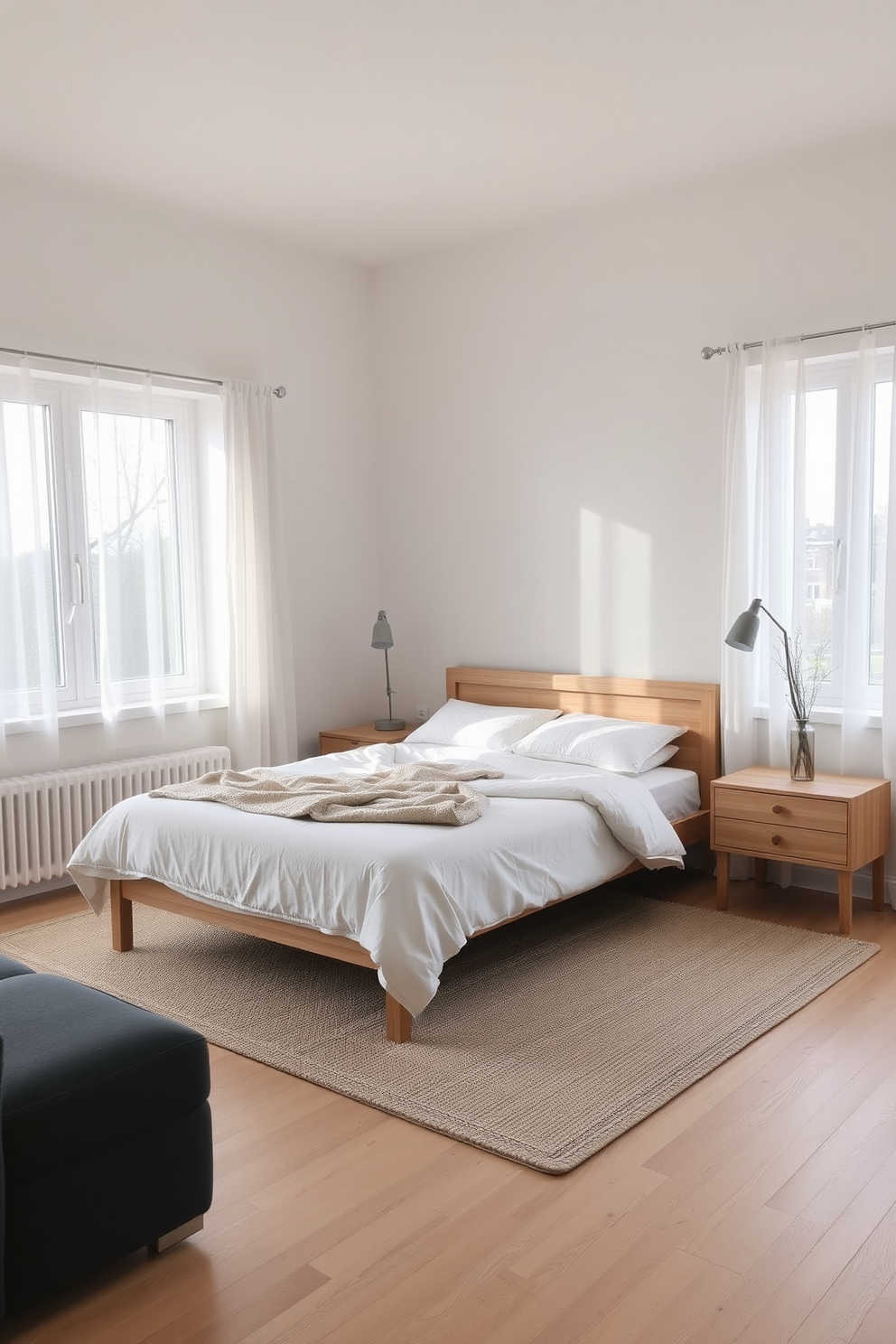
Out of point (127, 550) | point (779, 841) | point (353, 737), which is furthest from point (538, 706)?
point (127, 550)

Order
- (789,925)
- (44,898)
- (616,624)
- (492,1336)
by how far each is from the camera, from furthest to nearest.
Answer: (616,624) < (44,898) < (789,925) < (492,1336)

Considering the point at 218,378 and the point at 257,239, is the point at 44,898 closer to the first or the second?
the point at 218,378

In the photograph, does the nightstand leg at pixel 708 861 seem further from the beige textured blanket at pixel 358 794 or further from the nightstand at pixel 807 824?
the beige textured blanket at pixel 358 794

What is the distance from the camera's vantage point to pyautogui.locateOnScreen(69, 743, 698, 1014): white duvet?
2934mm

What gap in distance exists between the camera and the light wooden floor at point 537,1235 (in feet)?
6.13

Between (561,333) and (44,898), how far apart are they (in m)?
3.31

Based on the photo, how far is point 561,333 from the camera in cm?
498

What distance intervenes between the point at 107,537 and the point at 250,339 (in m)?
1.24

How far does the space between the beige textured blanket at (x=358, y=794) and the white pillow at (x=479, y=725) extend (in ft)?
2.08

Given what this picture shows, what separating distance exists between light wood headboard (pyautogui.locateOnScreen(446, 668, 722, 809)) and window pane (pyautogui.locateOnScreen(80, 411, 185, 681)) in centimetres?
149

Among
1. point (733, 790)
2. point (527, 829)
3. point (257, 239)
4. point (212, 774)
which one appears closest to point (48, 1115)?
point (527, 829)

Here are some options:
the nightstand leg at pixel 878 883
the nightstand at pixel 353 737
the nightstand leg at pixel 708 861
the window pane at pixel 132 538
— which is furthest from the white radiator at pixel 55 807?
the nightstand leg at pixel 878 883

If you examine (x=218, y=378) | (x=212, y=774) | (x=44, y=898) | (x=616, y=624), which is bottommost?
(x=44, y=898)

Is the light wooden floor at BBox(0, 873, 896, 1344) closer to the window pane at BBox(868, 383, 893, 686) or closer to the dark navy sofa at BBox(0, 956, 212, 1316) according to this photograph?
the dark navy sofa at BBox(0, 956, 212, 1316)
